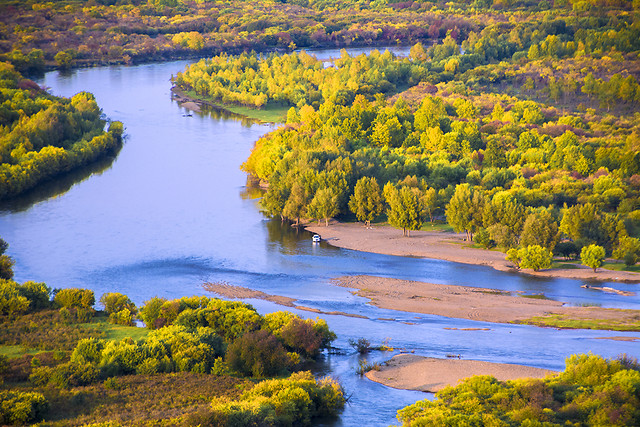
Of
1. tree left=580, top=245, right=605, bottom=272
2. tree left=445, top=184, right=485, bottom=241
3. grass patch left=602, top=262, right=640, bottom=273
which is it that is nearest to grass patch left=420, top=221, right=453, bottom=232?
tree left=445, top=184, right=485, bottom=241

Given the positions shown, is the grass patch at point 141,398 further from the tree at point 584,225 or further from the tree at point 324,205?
the tree at point 584,225

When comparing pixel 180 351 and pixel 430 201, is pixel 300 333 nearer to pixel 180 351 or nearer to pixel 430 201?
pixel 180 351

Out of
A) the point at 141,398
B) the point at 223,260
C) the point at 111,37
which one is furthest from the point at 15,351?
the point at 111,37

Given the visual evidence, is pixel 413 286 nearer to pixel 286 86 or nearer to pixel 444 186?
pixel 444 186

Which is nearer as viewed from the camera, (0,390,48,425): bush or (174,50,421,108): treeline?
(0,390,48,425): bush

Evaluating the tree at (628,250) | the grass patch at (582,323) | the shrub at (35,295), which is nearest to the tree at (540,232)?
the tree at (628,250)

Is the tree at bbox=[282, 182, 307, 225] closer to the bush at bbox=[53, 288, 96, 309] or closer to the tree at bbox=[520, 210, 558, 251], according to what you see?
the tree at bbox=[520, 210, 558, 251]

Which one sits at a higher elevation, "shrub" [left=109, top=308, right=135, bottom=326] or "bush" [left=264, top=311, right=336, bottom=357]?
"bush" [left=264, top=311, right=336, bottom=357]
